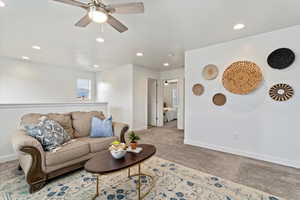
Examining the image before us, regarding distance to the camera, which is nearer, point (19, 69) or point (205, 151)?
point (205, 151)

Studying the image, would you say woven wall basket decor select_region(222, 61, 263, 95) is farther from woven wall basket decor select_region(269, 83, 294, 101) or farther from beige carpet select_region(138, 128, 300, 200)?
beige carpet select_region(138, 128, 300, 200)

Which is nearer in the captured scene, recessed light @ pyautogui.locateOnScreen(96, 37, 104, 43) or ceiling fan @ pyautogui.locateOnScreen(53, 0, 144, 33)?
ceiling fan @ pyautogui.locateOnScreen(53, 0, 144, 33)

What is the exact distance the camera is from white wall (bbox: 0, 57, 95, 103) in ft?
→ 14.3

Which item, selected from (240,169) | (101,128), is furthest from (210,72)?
(101,128)

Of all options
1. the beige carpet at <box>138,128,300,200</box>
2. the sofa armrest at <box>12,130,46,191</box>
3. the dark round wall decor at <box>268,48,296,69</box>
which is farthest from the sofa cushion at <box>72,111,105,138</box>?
the dark round wall decor at <box>268,48,296,69</box>

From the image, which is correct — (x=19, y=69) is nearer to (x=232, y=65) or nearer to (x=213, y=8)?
(x=213, y=8)

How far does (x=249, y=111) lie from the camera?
285 cm

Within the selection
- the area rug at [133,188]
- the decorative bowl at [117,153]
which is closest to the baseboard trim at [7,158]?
the area rug at [133,188]

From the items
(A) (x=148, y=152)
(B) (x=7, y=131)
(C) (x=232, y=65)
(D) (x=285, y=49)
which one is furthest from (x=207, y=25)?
(B) (x=7, y=131)

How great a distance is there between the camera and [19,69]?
4.57m

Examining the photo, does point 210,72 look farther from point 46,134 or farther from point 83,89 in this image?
point 83,89

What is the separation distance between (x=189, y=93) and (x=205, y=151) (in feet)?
4.80

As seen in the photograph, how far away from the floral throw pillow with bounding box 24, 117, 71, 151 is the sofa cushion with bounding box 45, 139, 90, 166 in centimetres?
12

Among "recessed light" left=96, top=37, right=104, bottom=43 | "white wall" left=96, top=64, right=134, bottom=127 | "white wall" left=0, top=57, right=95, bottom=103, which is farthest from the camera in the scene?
"white wall" left=96, top=64, right=134, bottom=127
